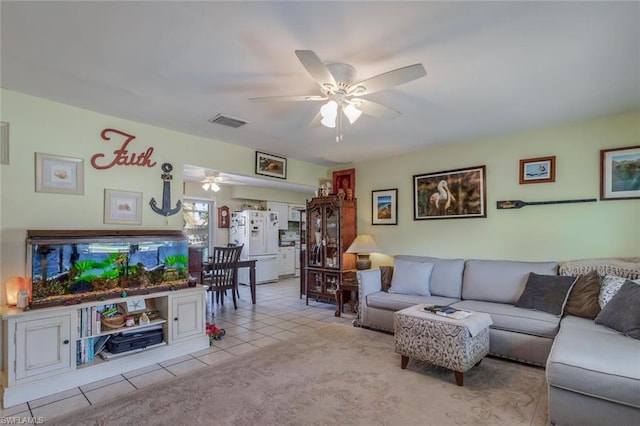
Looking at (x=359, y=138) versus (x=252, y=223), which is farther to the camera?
(x=252, y=223)

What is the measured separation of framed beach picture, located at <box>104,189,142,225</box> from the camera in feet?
10.4

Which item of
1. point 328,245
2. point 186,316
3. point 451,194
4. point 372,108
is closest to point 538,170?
point 451,194

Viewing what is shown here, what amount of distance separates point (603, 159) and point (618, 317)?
5.86 ft

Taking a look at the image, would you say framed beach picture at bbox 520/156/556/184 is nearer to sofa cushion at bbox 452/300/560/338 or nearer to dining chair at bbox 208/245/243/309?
sofa cushion at bbox 452/300/560/338

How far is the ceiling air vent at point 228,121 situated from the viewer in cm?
328

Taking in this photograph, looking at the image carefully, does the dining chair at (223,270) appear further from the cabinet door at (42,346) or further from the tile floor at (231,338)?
the cabinet door at (42,346)

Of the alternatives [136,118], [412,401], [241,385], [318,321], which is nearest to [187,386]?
[241,385]

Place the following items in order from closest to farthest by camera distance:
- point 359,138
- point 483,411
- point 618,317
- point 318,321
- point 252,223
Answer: point 483,411, point 618,317, point 359,138, point 318,321, point 252,223

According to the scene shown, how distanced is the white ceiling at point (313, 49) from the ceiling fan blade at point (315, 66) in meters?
0.19

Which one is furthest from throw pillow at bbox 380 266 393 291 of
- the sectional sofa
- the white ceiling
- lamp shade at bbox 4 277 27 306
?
lamp shade at bbox 4 277 27 306

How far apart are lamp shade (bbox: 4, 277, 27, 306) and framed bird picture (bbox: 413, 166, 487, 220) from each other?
439cm

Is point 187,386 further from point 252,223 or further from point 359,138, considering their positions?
point 252,223

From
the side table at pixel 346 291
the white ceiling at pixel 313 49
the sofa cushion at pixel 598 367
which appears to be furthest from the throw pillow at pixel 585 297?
the side table at pixel 346 291

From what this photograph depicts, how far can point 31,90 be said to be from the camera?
2.63 metres
